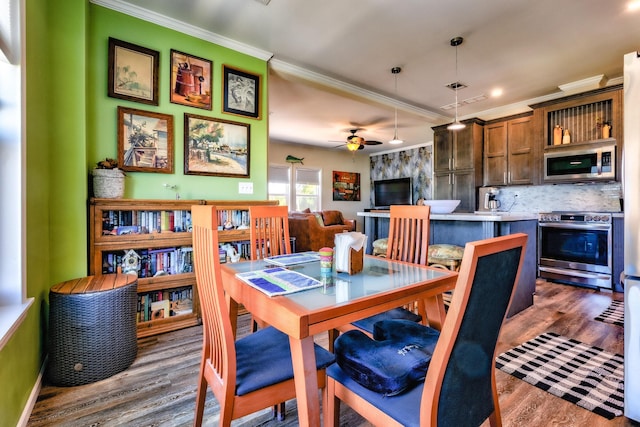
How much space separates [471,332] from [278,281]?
75 centimetres

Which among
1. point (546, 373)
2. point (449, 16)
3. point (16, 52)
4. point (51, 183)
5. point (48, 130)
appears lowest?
point (546, 373)

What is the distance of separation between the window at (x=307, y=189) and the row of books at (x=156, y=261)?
559cm

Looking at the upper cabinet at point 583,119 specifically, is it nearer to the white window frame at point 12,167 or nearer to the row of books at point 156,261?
the row of books at point 156,261

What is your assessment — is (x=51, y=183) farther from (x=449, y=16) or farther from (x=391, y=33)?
(x=449, y=16)

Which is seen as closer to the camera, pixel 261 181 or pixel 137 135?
pixel 137 135

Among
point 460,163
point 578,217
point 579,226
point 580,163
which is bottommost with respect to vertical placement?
point 579,226

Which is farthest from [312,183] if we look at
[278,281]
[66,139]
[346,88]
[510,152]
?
[278,281]

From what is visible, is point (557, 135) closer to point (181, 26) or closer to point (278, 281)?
point (278, 281)

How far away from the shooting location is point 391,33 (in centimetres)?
291

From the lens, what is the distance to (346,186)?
29.8ft

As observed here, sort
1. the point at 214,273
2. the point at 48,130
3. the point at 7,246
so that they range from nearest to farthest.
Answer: the point at 214,273 < the point at 7,246 < the point at 48,130

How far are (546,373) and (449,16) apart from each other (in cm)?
294

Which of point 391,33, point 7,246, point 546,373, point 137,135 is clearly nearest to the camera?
point 7,246

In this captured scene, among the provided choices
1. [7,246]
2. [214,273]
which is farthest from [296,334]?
[7,246]
